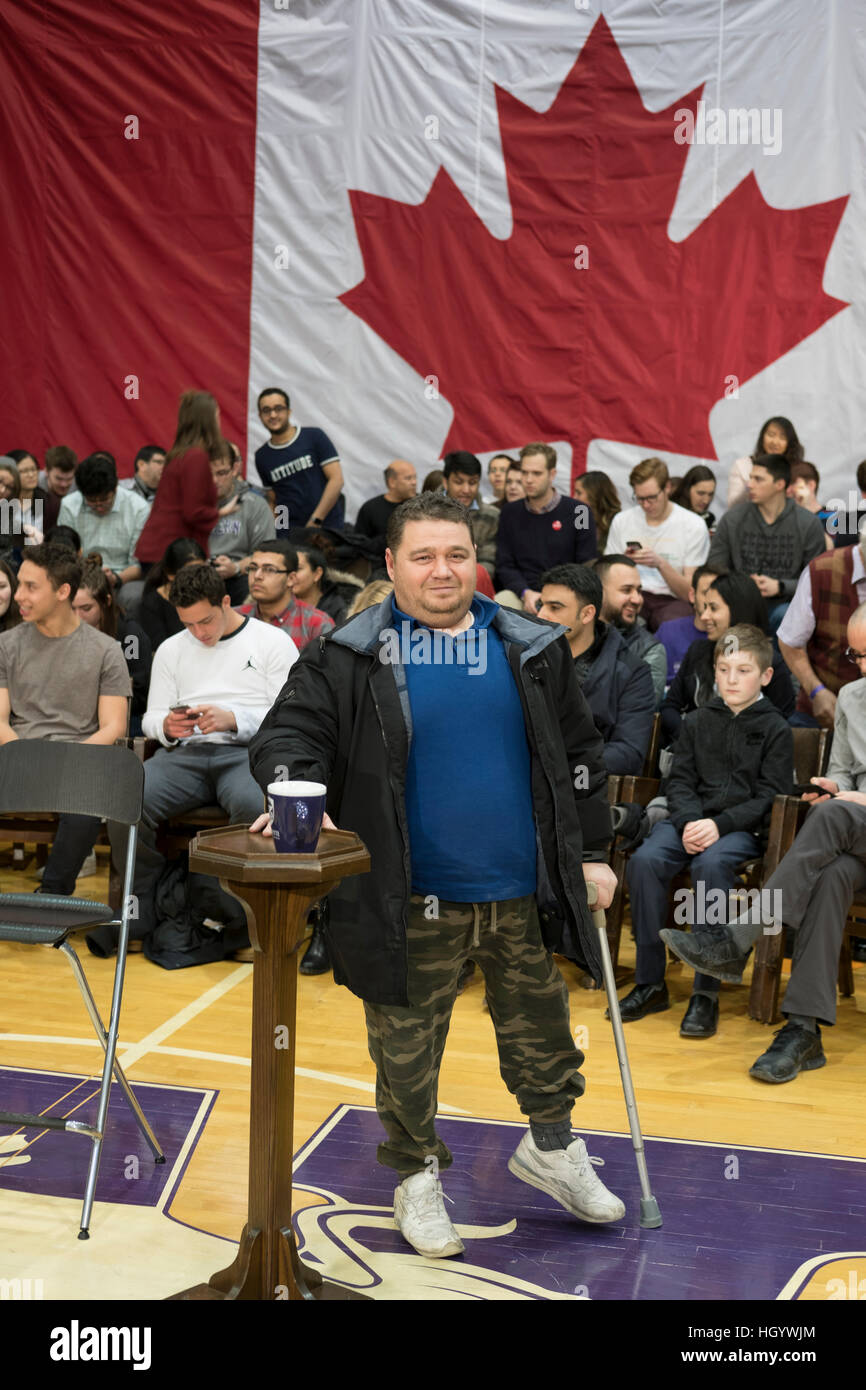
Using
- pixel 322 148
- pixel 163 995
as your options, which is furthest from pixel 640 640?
pixel 322 148

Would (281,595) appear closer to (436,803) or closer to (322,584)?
(322,584)

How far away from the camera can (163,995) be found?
16.7 feet

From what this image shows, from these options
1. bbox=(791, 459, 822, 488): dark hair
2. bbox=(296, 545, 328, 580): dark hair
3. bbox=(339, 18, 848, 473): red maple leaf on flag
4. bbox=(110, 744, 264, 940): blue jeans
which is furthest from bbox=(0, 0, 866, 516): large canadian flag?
bbox=(110, 744, 264, 940): blue jeans

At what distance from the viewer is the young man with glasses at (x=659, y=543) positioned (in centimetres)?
696

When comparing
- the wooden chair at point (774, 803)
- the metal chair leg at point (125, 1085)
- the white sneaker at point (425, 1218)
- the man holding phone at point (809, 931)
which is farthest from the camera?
the wooden chair at point (774, 803)

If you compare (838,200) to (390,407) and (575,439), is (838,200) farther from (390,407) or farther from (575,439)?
(390,407)

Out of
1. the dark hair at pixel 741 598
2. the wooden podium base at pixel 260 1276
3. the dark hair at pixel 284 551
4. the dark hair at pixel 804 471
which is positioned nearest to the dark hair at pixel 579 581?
the dark hair at pixel 741 598

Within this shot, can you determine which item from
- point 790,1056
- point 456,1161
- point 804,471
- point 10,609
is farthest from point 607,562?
point 456,1161

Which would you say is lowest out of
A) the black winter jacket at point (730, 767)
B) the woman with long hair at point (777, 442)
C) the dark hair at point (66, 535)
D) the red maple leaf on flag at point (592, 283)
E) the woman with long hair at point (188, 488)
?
the black winter jacket at point (730, 767)

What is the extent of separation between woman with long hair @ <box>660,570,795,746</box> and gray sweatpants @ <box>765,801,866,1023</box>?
1039 mm

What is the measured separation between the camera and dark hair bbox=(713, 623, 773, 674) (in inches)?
204

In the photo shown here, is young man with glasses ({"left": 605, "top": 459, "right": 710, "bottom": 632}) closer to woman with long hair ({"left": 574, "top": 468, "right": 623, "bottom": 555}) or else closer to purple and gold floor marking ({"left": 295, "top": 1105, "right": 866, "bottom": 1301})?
woman with long hair ({"left": 574, "top": 468, "right": 623, "bottom": 555})

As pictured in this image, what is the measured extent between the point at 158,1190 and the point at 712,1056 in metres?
1.90

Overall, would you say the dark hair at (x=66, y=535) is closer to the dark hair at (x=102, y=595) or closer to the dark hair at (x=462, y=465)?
the dark hair at (x=102, y=595)
